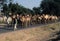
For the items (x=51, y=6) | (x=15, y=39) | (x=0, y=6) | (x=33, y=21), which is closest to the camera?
(x=15, y=39)

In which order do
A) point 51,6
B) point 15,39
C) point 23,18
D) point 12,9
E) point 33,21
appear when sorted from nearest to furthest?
point 15,39
point 23,18
point 33,21
point 12,9
point 51,6

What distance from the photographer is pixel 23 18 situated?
4319 centimetres

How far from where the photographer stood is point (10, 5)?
351ft

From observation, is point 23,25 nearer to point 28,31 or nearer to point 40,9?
point 28,31

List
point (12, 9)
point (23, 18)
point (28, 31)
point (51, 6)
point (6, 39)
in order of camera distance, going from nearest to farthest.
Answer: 1. point (6, 39)
2. point (28, 31)
3. point (23, 18)
4. point (12, 9)
5. point (51, 6)

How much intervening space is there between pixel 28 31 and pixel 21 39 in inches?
202

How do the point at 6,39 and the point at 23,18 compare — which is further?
the point at 23,18

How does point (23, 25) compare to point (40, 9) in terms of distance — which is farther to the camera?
point (40, 9)

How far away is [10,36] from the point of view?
2644cm

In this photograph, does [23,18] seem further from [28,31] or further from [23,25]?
[28,31]

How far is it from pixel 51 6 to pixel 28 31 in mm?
83896

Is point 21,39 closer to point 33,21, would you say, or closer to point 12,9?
point 33,21

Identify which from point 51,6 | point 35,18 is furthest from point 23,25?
point 51,6

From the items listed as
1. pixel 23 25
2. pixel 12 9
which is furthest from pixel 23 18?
pixel 12 9
